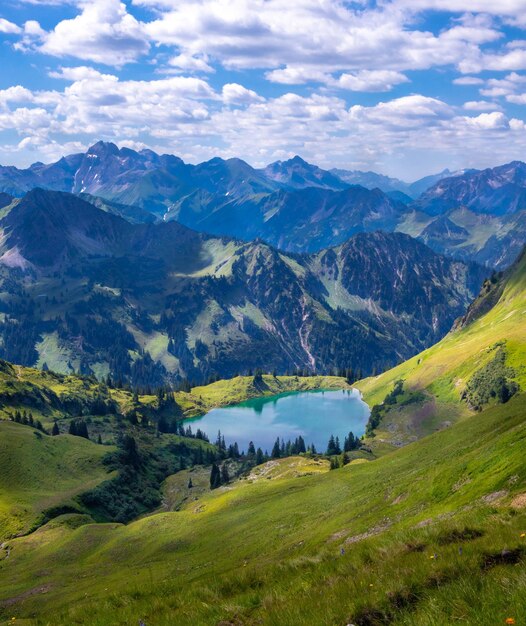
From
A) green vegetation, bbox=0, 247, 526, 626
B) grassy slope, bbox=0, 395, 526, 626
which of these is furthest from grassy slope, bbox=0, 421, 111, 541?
grassy slope, bbox=0, 395, 526, 626

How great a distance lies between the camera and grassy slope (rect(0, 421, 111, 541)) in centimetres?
12269

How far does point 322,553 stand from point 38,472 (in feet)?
475

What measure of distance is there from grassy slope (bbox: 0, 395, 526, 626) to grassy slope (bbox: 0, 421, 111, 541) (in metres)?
13.1

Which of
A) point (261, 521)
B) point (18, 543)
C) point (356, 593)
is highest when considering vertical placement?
point (356, 593)

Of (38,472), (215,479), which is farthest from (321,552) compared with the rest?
(215,479)

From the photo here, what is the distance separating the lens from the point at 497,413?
71938 millimetres

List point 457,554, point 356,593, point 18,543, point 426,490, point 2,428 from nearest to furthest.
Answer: point 356,593 → point 457,554 → point 426,490 → point 18,543 → point 2,428

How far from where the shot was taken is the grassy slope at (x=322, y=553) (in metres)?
13.7

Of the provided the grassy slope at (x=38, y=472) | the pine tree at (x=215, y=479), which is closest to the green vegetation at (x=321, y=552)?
the grassy slope at (x=38, y=472)

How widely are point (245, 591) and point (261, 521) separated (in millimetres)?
57436

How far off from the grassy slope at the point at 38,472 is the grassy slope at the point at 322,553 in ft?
43.1

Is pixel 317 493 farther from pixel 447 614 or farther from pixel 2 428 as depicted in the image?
pixel 2 428

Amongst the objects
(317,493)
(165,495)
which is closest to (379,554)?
(317,493)

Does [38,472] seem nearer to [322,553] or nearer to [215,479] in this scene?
[215,479]
